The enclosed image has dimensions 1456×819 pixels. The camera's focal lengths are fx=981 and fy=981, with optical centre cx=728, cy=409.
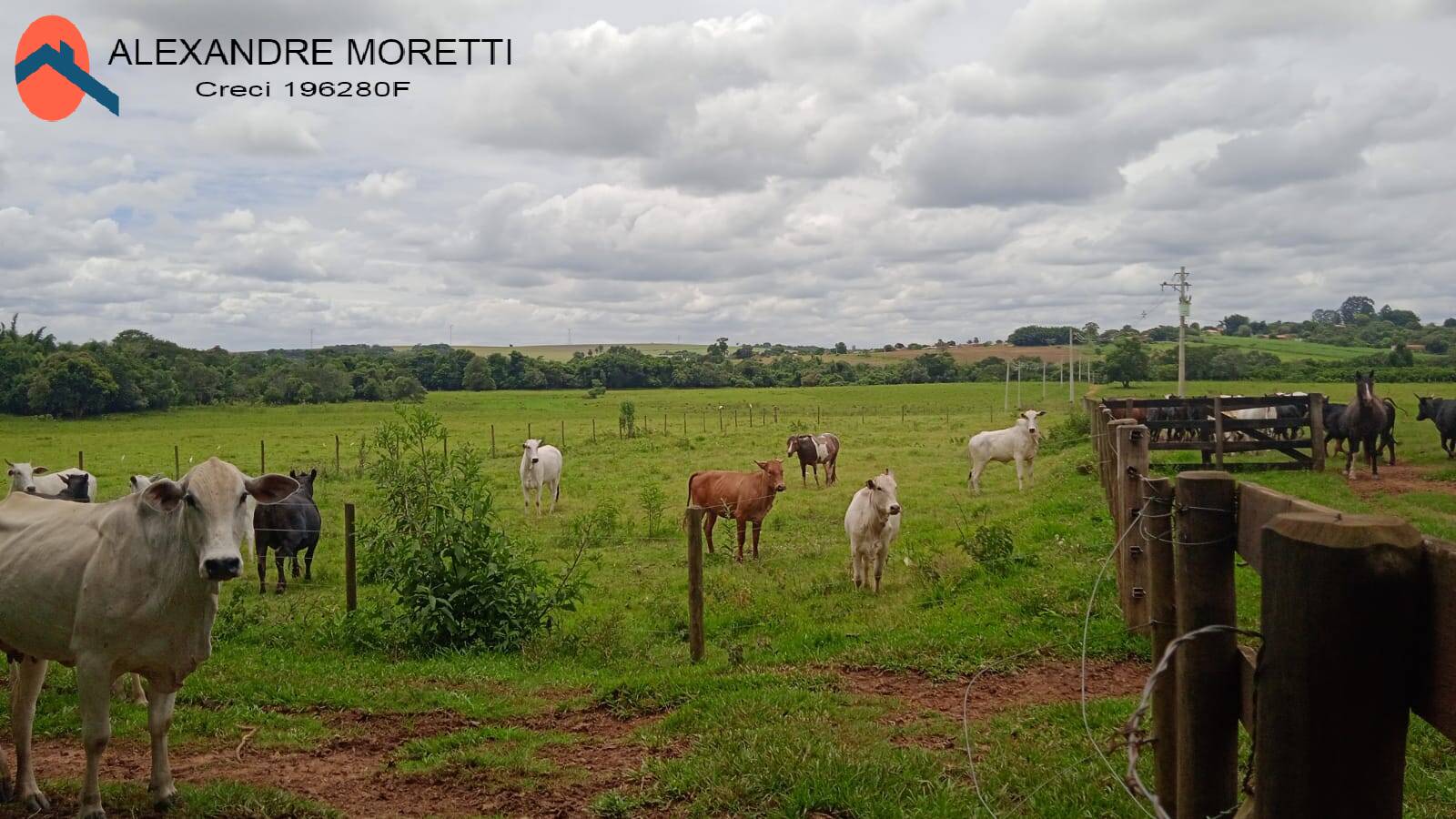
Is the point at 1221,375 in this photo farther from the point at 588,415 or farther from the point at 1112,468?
the point at 1112,468

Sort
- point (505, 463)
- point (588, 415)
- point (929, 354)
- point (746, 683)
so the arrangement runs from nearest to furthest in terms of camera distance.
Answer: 1. point (746, 683)
2. point (505, 463)
3. point (588, 415)
4. point (929, 354)

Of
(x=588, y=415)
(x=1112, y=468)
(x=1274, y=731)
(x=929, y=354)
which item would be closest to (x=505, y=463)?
(x=1112, y=468)

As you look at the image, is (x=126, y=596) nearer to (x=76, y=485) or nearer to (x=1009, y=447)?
(x=76, y=485)

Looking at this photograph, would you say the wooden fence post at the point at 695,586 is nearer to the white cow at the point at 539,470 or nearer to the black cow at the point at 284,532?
the black cow at the point at 284,532

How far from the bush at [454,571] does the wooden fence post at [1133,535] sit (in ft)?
16.3

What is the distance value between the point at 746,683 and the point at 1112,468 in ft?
19.0

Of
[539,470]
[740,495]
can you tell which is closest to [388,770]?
[740,495]

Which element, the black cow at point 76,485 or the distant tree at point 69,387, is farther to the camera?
the distant tree at point 69,387

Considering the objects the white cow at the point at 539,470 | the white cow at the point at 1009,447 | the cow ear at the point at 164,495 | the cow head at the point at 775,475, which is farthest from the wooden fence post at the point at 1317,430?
the cow ear at the point at 164,495

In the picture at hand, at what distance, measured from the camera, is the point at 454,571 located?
9594mm

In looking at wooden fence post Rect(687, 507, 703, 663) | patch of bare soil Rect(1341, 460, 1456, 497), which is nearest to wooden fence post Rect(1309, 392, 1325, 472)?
patch of bare soil Rect(1341, 460, 1456, 497)

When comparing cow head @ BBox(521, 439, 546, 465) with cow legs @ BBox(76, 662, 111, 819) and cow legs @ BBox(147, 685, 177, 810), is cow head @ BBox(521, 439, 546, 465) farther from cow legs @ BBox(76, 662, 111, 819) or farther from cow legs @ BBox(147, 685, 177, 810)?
cow legs @ BBox(76, 662, 111, 819)

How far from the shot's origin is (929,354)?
344ft

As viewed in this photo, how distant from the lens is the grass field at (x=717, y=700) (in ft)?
17.1
